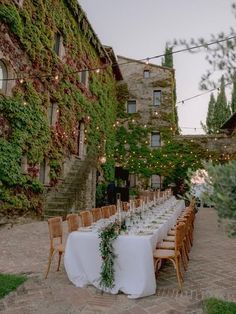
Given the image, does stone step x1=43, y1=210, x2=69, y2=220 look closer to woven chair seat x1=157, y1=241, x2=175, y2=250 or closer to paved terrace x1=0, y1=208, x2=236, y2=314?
paved terrace x1=0, y1=208, x2=236, y2=314

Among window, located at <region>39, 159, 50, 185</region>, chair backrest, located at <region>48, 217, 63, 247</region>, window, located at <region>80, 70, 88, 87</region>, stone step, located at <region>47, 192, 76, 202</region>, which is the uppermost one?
window, located at <region>80, 70, 88, 87</region>

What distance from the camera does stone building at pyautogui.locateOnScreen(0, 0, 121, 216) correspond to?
8625 mm

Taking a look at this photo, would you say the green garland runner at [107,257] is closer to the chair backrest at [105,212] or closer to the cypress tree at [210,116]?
the chair backrest at [105,212]

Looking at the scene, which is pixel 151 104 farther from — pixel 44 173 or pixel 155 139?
pixel 44 173

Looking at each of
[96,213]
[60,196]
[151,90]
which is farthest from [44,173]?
[151,90]

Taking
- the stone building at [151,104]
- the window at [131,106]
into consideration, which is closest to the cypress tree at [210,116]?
the stone building at [151,104]

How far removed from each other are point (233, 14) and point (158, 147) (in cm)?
1729

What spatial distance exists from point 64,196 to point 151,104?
11721mm

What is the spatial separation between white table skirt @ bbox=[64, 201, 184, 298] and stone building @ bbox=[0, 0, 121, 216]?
4.68 metres

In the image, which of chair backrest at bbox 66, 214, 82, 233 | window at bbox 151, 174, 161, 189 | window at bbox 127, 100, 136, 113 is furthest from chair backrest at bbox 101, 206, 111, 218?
window at bbox 127, 100, 136, 113

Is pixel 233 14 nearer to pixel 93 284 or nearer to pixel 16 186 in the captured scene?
pixel 93 284

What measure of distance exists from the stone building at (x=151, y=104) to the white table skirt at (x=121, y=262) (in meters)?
15.4

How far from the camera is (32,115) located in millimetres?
9516

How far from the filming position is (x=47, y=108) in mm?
10758
